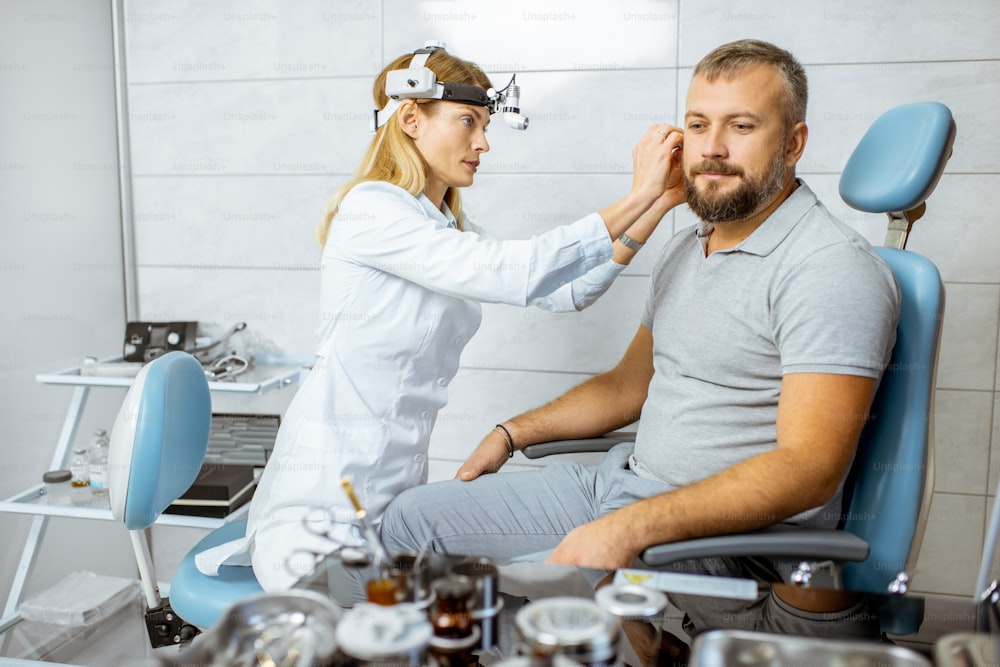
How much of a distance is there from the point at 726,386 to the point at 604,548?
0.42 meters

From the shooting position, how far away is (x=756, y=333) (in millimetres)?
1443

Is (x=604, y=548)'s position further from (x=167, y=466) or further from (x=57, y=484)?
(x=57, y=484)

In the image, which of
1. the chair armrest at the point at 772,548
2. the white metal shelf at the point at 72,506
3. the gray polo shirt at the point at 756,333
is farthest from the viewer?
the white metal shelf at the point at 72,506

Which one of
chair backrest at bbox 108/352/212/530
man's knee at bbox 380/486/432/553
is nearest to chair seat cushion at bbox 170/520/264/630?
chair backrest at bbox 108/352/212/530

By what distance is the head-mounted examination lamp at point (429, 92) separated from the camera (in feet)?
5.46

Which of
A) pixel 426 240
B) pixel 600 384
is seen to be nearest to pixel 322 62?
pixel 426 240

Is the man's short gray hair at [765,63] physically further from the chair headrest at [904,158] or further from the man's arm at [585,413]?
the man's arm at [585,413]

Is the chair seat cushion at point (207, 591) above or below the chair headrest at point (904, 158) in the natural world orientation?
below

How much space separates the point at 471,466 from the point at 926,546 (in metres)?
1.49

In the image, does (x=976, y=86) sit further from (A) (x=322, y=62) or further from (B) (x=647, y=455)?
(A) (x=322, y=62)

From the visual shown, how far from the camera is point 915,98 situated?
2191 mm

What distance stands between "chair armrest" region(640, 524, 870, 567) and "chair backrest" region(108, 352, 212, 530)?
94cm

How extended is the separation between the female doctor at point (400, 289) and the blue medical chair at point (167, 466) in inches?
3.7

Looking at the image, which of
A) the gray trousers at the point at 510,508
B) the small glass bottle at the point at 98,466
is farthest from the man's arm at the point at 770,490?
the small glass bottle at the point at 98,466
